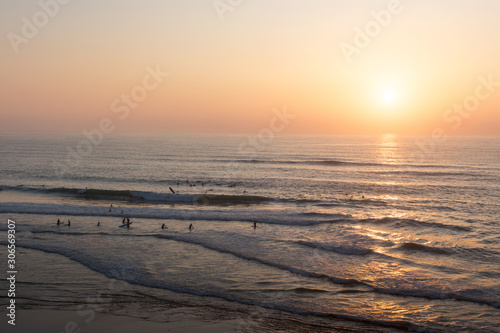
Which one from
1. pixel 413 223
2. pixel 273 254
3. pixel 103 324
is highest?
pixel 413 223

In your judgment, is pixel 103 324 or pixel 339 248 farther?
pixel 339 248

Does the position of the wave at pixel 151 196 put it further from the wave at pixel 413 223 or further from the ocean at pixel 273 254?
the wave at pixel 413 223

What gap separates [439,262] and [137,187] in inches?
1308

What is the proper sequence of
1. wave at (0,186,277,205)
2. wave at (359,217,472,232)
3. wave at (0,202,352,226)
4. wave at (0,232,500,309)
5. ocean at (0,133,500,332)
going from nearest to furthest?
ocean at (0,133,500,332) → wave at (0,232,500,309) → wave at (359,217,472,232) → wave at (0,202,352,226) → wave at (0,186,277,205)

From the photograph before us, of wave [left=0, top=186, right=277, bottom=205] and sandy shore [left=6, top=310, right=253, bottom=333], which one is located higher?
wave [left=0, top=186, right=277, bottom=205]

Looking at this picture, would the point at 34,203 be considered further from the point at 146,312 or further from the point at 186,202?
the point at 146,312

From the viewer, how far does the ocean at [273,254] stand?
12.6 m

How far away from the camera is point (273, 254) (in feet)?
61.7

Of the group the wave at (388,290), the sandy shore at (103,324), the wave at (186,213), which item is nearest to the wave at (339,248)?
the wave at (388,290)

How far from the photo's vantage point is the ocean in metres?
12.6

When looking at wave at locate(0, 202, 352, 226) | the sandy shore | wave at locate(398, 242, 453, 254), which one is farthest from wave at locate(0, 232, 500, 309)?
wave at locate(0, 202, 352, 226)

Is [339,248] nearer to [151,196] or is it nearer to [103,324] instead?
[103,324]

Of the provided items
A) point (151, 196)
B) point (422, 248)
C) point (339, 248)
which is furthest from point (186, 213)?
point (422, 248)

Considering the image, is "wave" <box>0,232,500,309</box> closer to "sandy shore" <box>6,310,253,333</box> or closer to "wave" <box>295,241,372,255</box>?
"sandy shore" <box>6,310,253,333</box>
